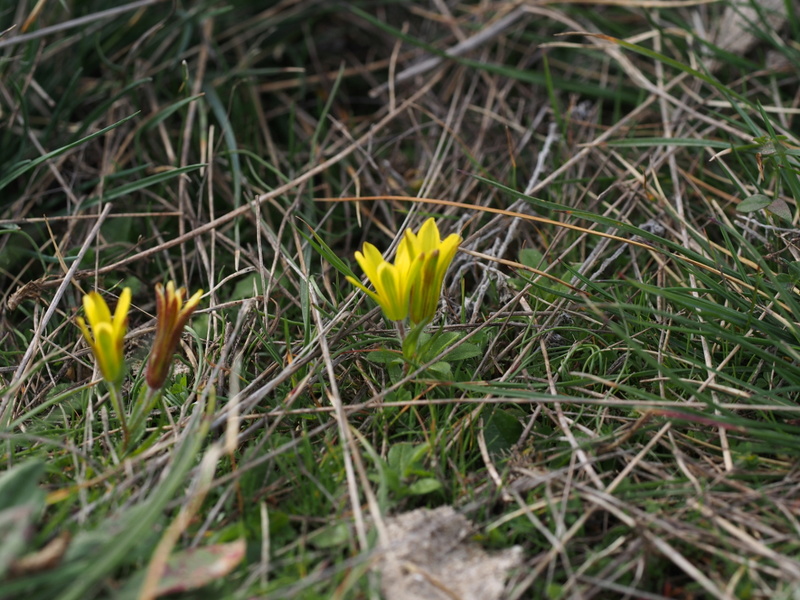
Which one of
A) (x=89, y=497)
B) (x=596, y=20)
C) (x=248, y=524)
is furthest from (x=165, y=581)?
(x=596, y=20)

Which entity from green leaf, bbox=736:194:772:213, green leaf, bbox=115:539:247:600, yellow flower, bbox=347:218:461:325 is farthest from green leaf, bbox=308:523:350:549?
green leaf, bbox=736:194:772:213

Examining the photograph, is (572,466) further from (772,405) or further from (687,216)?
(687,216)

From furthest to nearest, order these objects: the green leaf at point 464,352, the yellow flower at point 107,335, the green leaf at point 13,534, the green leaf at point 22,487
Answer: the green leaf at point 464,352, the yellow flower at point 107,335, the green leaf at point 22,487, the green leaf at point 13,534

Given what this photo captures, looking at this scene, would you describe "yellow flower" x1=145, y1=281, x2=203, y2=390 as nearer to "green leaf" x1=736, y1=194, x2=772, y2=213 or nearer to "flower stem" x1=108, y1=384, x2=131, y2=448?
"flower stem" x1=108, y1=384, x2=131, y2=448

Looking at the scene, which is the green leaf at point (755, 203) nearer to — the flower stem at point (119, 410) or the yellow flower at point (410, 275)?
the yellow flower at point (410, 275)

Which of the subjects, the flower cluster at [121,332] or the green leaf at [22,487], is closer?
the green leaf at [22,487]

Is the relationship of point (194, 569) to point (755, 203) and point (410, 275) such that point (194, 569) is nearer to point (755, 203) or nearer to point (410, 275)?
point (410, 275)

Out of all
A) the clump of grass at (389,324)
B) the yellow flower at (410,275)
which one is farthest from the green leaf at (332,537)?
the yellow flower at (410,275)
